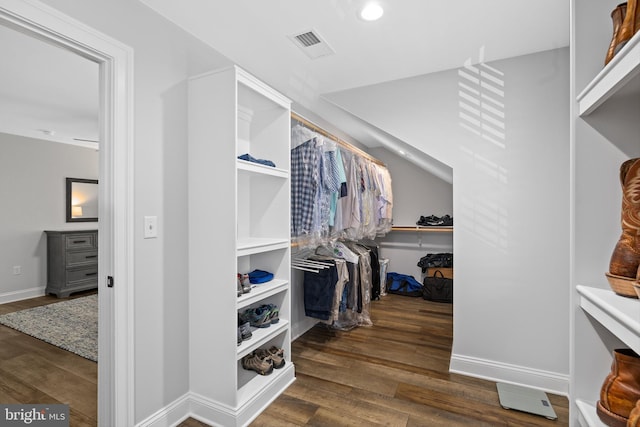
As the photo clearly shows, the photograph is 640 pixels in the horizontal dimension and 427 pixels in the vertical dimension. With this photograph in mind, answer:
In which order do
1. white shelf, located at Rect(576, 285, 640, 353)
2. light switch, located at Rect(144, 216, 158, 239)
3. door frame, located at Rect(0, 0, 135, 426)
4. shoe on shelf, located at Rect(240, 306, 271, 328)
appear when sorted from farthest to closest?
shoe on shelf, located at Rect(240, 306, 271, 328), light switch, located at Rect(144, 216, 158, 239), door frame, located at Rect(0, 0, 135, 426), white shelf, located at Rect(576, 285, 640, 353)

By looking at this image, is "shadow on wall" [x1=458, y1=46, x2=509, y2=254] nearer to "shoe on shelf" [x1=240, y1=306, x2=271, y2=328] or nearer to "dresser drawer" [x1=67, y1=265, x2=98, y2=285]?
"shoe on shelf" [x1=240, y1=306, x2=271, y2=328]

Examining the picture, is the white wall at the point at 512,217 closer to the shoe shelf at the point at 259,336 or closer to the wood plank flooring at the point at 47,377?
the shoe shelf at the point at 259,336

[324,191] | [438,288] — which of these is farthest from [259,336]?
[438,288]

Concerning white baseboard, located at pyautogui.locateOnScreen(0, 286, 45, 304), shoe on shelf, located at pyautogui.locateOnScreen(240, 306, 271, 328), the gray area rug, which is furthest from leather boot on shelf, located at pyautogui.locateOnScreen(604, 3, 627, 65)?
white baseboard, located at pyautogui.locateOnScreen(0, 286, 45, 304)

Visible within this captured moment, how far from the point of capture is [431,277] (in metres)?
4.35

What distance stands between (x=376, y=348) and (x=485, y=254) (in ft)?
4.11

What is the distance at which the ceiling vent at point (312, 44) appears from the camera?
2047mm

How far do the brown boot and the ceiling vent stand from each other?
1847mm

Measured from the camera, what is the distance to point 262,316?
82.6 inches

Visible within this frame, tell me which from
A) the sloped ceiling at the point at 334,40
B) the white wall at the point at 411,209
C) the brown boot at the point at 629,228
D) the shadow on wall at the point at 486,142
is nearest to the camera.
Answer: the brown boot at the point at 629,228

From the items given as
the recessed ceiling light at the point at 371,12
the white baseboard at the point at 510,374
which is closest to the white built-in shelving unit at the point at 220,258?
the recessed ceiling light at the point at 371,12

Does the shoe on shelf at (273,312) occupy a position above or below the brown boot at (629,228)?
below

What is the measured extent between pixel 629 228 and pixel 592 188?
0.14m

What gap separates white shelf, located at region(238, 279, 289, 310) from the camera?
1.81 m
